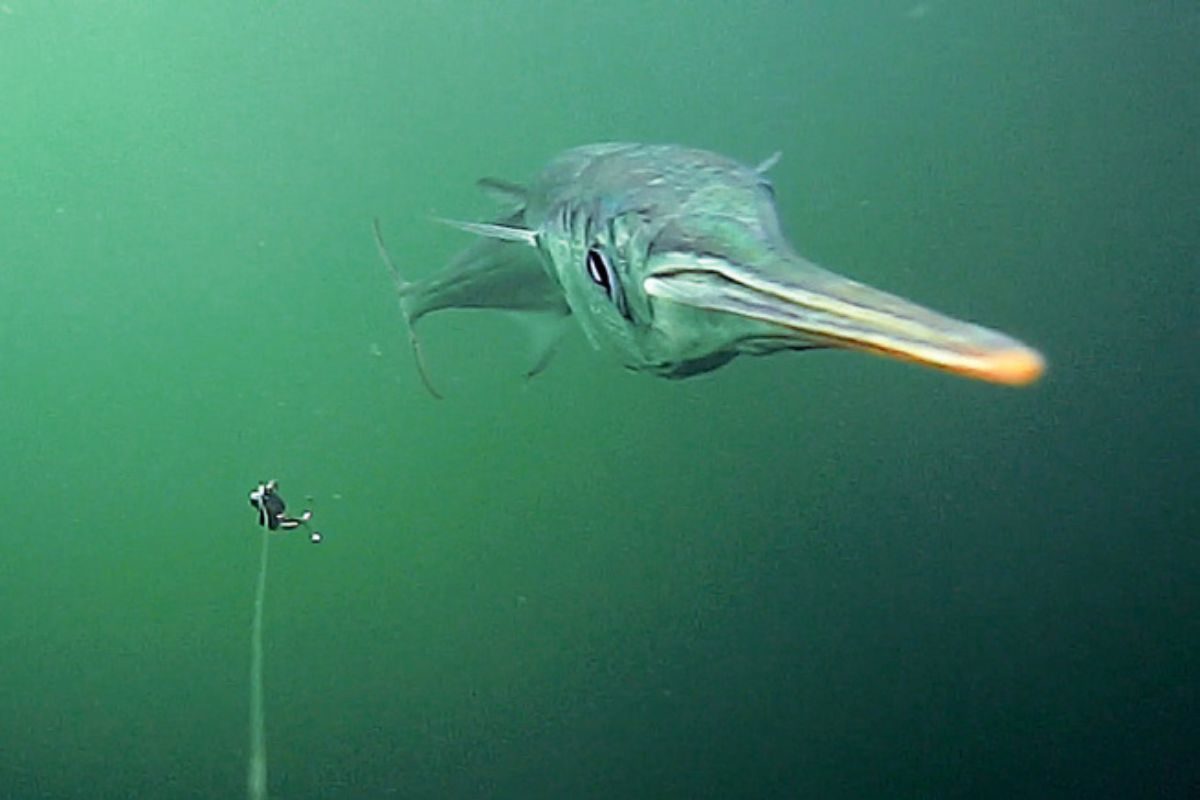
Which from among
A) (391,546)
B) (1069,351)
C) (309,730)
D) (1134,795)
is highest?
(1069,351)

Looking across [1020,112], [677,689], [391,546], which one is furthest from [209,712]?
[1020,112]

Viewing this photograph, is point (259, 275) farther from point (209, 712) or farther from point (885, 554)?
point (885, 554)

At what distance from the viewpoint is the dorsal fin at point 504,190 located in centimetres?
309

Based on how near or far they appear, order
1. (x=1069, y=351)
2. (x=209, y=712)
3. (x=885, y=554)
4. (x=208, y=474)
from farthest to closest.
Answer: (x=1069, y=351)
(x=885, y=554)
(x=208, y=474)
(x=209, y=712)

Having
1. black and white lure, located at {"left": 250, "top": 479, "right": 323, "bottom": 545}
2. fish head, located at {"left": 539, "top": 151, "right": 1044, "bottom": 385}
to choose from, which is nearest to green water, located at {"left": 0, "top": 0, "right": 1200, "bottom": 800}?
black and white lure, located at {"left": 250, "top": 479, "right": 323, "bottom": 545}

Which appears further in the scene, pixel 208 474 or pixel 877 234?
pixel 877 234

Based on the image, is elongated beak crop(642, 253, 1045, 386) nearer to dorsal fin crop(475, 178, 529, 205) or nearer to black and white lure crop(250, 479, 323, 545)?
dorsal fin crop(475, 178, 529, 205)

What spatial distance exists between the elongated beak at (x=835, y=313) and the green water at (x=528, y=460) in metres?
5.20

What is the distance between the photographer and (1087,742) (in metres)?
6.94

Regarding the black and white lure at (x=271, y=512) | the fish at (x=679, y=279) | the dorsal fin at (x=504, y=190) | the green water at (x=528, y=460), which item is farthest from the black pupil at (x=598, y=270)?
the green water at (x=528, y=460)

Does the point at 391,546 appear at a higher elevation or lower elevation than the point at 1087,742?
higher

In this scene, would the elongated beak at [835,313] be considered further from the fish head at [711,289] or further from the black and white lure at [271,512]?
the black and white lure at [271,512]

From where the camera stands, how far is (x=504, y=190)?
3176 millimetres

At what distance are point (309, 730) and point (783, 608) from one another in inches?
111
